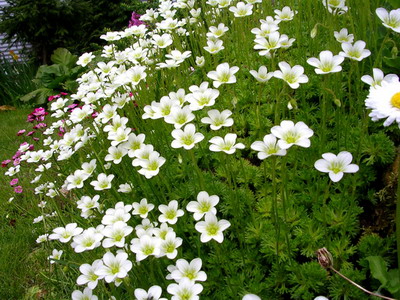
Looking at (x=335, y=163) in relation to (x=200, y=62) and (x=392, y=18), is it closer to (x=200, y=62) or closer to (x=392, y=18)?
(x=392, y=18)

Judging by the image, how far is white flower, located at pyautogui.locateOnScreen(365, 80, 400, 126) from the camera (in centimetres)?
113

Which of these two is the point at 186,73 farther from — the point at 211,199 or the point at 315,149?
the point at 211,199

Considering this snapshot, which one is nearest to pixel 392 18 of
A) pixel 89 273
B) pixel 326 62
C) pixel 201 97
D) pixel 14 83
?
pixel 326 62

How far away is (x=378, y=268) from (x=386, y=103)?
65 cm

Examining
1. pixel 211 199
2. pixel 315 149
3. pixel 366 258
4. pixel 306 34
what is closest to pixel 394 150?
pixel 315 149

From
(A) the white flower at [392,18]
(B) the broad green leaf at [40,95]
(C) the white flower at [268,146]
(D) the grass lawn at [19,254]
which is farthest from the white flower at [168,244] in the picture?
(B) the broad green leaf at [40,95]

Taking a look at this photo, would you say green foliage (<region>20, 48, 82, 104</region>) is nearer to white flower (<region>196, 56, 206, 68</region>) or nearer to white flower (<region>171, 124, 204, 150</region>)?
white flower (<region>196, 56, 206, 68</region>)

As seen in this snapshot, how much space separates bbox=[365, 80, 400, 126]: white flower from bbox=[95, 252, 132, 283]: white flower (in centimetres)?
97

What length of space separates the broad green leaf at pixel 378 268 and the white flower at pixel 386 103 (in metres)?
0.58

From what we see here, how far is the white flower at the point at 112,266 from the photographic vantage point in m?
1.32

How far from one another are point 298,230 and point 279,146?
0.54 m

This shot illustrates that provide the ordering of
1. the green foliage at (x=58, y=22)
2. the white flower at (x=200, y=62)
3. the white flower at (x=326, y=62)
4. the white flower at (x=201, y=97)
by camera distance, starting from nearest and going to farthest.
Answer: the white flower at (x=326, y=62) → the white flower at (x=201, y=97) → the white flower at (x=200, y=62) → the green foliage at (x=58, y=22)

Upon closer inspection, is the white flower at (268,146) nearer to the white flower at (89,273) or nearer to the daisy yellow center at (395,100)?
the daisy yellow center at (395,100)

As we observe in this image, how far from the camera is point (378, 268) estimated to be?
4.62ft
